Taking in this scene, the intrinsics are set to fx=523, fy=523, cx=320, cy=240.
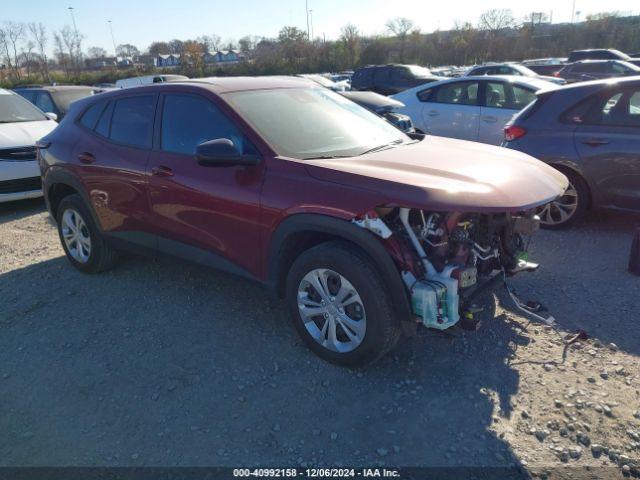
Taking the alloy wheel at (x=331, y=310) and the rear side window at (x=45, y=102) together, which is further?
the rear side window at (x=45, y=102)

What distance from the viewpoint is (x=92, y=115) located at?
4797mm

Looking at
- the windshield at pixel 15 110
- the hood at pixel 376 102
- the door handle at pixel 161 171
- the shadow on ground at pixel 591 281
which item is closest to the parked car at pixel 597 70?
the hood at pixel 376 102

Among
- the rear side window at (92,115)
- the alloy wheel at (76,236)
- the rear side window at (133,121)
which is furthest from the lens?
the alloy wheel at (76,236)

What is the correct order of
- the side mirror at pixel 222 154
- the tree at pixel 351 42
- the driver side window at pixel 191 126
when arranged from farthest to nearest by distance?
1. the tree at pixel 351 42
2. the driver side window at pixel 191 126
3. the side mirror at pixel 222 154

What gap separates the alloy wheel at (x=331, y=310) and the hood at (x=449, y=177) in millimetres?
606

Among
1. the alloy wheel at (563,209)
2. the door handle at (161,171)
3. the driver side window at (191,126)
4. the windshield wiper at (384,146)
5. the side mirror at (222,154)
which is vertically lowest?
the alloy wheel at (563,209)

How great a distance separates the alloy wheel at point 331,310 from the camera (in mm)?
3111

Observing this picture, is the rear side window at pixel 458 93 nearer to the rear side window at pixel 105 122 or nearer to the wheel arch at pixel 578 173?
the wheel arch at pixel 578 173

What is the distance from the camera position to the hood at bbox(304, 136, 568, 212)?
275 centimetres

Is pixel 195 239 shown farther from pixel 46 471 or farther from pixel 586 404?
pixel 586 404

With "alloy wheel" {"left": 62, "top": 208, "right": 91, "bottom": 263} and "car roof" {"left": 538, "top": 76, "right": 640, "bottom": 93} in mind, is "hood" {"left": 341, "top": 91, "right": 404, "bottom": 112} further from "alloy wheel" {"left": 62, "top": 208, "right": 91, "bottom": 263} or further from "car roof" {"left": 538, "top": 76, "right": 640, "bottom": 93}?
"alloy wheel" {"left": 62, "top": 208, "right": 91, "bottom": 263}

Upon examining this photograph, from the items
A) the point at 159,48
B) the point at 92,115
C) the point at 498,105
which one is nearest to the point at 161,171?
the point at 92,115

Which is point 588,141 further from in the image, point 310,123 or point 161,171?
point 161,171

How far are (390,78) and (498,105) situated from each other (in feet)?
27.7
